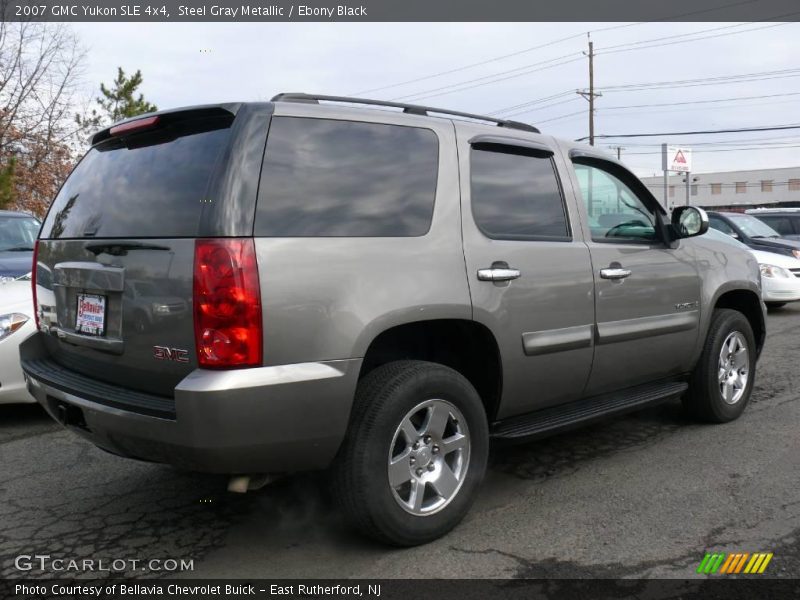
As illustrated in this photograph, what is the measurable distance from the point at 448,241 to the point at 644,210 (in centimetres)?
186

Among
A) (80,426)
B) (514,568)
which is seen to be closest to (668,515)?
(514,568)

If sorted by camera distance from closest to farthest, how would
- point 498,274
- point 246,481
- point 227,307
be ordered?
point 227,307 < point 246,481 < point 498,274

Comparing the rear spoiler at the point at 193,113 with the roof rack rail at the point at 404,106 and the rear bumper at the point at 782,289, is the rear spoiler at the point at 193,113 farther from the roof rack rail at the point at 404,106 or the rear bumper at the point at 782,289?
the rear bumper at the point at 782,289

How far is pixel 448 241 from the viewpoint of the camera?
3387mm

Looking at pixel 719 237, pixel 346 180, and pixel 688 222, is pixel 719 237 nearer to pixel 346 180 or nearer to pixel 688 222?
pixel 688 222

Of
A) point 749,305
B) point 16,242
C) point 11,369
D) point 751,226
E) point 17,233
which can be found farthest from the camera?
point 751,226

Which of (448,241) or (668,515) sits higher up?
(448,241)

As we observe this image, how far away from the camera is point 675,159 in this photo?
23516 millimetres

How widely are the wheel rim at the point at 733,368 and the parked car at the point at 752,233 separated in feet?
22.3

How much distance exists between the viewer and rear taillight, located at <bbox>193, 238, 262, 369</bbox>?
107 inches

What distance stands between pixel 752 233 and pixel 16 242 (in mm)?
11266

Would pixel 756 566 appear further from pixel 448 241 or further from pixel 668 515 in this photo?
pixel 448 241

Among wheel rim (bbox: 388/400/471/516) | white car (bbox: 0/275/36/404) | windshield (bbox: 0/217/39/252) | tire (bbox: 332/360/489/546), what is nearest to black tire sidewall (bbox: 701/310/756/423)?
tire (bbox: 332/360/489/546)

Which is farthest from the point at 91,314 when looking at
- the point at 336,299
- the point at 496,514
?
the point at 496,514
